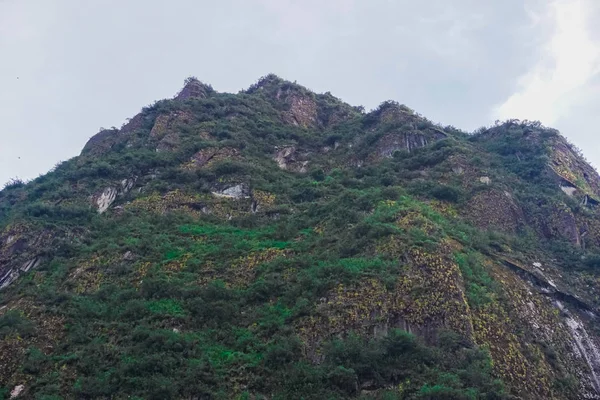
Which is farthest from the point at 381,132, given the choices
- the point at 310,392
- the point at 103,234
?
the point at 310,392

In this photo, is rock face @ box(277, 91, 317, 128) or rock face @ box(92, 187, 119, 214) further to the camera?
rock face @ box(277, 91, 317, 128)

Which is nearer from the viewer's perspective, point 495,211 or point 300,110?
point 495,211

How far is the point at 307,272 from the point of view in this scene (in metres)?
22.9

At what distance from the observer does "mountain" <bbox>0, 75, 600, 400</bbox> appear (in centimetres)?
1809

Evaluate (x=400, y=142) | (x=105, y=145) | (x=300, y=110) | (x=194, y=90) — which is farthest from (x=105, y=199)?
(x=300, y=110)

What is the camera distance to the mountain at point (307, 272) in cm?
1809

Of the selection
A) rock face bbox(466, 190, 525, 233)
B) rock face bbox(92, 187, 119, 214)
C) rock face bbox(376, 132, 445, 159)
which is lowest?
rock face bbox(466, 190, 525, 233)

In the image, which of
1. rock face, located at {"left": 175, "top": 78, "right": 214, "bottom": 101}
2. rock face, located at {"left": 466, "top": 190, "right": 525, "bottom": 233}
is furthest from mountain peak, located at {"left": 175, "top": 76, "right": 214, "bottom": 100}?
rock face, located at {"left": 466, "top": 190, "right": 525, "bottom": 233}

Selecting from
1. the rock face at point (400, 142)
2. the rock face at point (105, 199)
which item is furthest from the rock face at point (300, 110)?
the rock face at point (105, 199)

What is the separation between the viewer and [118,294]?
22812mm

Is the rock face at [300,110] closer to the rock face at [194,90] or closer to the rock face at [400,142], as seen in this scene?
the rock face at [194,90]

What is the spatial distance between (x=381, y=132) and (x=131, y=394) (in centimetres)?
2780

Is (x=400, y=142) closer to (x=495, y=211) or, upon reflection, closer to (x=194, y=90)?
(x=495, y=211)

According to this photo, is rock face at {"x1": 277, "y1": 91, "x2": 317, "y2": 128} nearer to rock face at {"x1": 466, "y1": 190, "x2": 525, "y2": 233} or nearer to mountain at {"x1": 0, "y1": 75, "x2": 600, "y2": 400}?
mountain at {"x1": 0, "y1": 75, "x2": 600, "y2": 400}
